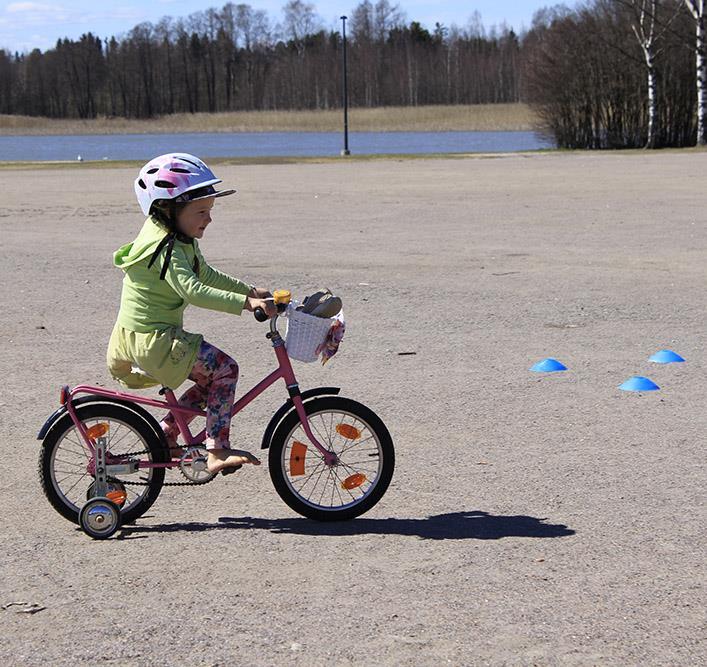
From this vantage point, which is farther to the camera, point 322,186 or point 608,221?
point 322,186

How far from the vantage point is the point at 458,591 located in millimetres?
4469

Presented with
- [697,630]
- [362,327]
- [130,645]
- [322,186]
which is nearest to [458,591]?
[697,630]

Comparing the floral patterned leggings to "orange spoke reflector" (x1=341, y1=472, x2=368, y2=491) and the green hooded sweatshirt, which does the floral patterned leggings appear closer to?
the green hooded sweatshirt

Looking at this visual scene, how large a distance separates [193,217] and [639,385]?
3522 mm

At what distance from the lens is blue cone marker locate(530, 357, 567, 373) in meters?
→ 8.16

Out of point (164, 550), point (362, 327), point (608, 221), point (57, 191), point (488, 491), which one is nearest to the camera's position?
point (164, 550)

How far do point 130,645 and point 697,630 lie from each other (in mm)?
1833

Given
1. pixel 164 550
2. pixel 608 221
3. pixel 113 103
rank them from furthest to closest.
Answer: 1. pixel 113 103
2. pixel 608 221
3. pixel 164 550

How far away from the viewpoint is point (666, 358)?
329 inches

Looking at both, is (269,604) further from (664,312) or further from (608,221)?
(608,221)

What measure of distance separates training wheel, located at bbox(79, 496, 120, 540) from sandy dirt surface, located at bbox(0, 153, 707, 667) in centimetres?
9

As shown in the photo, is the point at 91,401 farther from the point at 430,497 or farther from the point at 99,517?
the point at 430,497

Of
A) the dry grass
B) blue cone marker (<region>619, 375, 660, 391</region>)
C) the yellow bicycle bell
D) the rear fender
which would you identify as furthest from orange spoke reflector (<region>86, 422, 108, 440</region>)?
the dry grass

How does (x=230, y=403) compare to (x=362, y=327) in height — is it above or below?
above
